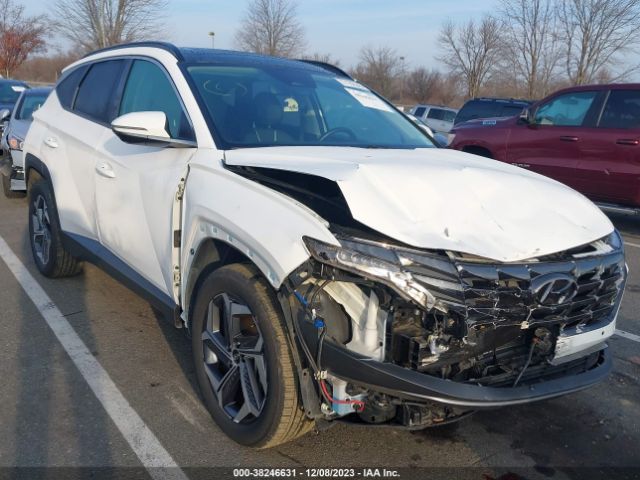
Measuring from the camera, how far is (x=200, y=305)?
2990 millimetres

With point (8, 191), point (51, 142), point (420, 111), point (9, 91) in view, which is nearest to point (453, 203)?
point (51, 142)

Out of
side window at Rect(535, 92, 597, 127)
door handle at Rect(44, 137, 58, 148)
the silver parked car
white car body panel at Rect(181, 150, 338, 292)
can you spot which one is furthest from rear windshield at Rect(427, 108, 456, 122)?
white car body panel at Rect(181, 150, 338, 292)

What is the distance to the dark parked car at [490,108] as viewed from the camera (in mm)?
16484

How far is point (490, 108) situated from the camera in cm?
1702

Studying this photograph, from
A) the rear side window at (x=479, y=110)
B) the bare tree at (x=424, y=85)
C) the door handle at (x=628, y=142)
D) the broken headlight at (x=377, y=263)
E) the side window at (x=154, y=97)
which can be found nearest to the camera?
the broken headlight at (x=377, y=263)

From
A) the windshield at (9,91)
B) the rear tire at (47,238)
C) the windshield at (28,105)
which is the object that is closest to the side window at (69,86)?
the rear tire at (47,238)

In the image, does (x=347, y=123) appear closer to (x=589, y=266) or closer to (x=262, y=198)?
(x=262, y=198)

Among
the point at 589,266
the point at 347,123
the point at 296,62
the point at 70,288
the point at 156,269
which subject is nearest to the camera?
the point at 589,266

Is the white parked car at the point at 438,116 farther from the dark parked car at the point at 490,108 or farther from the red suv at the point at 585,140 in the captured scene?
the red suv at the point at 585,140

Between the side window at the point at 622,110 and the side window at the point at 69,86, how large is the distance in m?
6.58

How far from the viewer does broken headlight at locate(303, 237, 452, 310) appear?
7.36ft

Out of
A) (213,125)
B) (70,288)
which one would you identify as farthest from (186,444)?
(70,288)

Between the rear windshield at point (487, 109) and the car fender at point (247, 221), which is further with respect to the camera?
the rear windshield at point (487, 109)

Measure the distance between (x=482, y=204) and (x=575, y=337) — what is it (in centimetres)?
70
